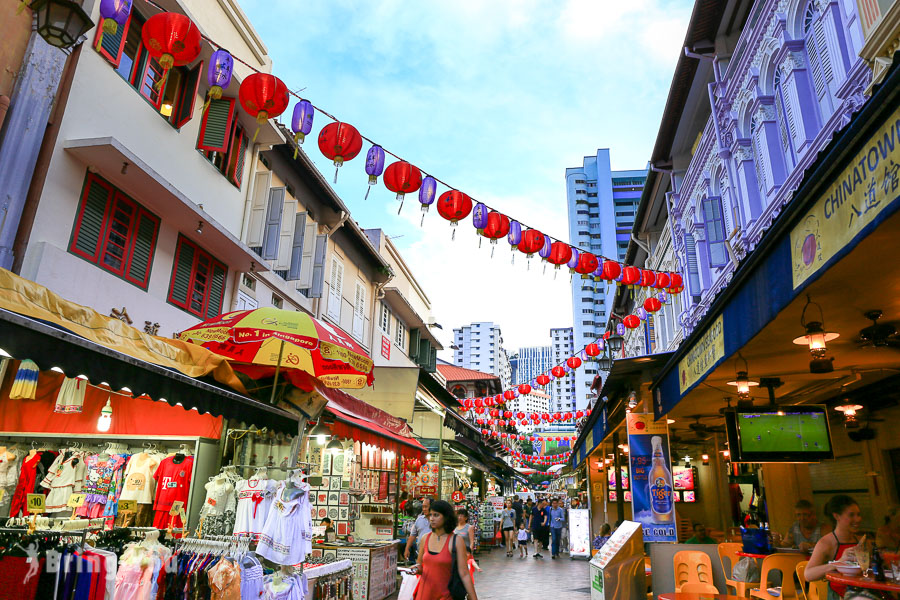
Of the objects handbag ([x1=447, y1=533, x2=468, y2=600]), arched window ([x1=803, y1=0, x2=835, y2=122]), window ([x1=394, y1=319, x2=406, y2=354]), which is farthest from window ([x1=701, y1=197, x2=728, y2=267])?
window ([x1=394, y1=319, x2=406, y2=354])

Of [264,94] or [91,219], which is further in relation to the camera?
[91,219]

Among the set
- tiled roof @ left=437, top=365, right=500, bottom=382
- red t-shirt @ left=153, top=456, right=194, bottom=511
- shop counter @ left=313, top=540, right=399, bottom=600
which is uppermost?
tiled roof @ left=437, top=365, right=500, bottom=382

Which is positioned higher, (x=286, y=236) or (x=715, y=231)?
(x=286, y=236)

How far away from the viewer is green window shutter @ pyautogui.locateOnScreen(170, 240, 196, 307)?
11531 mm

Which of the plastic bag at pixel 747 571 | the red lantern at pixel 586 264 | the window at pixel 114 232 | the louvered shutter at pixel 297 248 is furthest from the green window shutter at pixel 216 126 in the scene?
the plastic bag at pixel 747 571

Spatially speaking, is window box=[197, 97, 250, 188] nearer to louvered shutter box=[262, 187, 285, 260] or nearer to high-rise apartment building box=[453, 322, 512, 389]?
louvered shutter box=[262, 187, 285, 260]

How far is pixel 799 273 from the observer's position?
12.9 feet

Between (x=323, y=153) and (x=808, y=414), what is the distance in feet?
23.7

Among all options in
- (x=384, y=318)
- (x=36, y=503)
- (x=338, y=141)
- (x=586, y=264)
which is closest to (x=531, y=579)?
(x=586, y=264)

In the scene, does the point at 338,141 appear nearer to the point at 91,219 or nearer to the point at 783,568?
the point at 91,219

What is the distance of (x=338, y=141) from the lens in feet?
25.1

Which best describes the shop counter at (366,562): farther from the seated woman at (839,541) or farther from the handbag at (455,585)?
the seated woman at (839,541)

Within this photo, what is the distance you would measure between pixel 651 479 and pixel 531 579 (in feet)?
18.8

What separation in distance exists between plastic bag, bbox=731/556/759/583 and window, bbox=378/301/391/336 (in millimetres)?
17721
